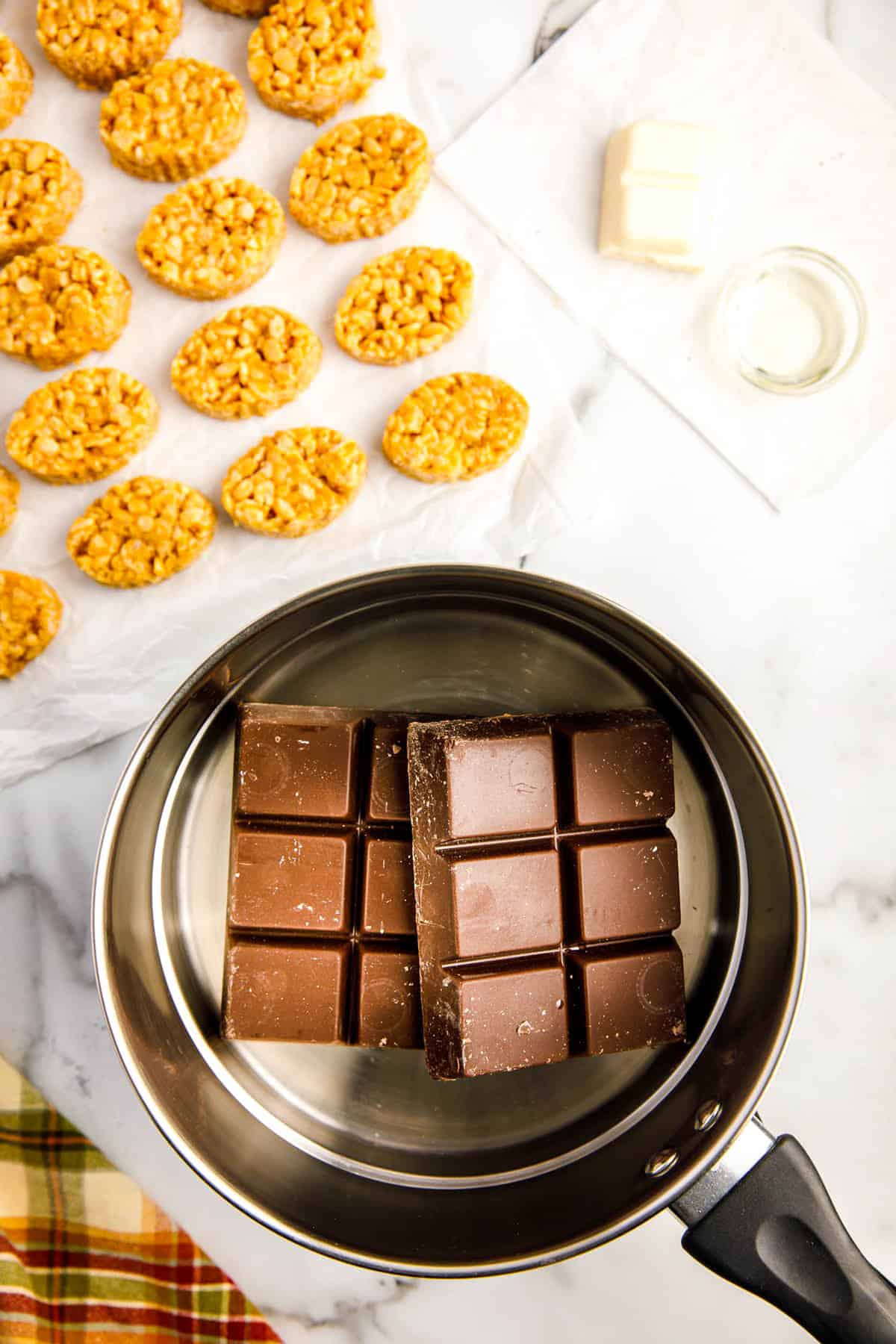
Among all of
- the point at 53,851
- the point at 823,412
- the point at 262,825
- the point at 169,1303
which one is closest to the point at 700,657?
the point at 823,412

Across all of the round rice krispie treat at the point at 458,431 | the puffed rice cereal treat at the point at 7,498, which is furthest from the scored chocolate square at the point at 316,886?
the puffed rice cereal treat at the point at 7,498

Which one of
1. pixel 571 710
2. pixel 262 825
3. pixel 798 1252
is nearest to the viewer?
pixel 798 1252

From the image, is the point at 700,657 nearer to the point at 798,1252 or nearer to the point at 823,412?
the point at 823,412

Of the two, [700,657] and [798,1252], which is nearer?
[798,1252]

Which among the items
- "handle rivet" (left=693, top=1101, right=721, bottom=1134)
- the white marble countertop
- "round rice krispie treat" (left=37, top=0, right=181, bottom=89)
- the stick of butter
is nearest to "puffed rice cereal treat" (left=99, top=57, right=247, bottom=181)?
"round rice krispie treat" (left=37, top=0, right=181, bottom=89)

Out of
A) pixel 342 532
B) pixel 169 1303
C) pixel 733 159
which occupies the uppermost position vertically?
pixel 733 159

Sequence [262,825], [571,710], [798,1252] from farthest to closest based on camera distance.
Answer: [571,710], [262,825], [798,1252]

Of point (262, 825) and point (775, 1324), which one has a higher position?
point (262, 825)

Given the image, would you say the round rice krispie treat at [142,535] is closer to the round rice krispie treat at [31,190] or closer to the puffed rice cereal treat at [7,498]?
the puffed rice cereal treat at [7,498]

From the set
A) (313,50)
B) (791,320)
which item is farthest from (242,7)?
(791,320)
